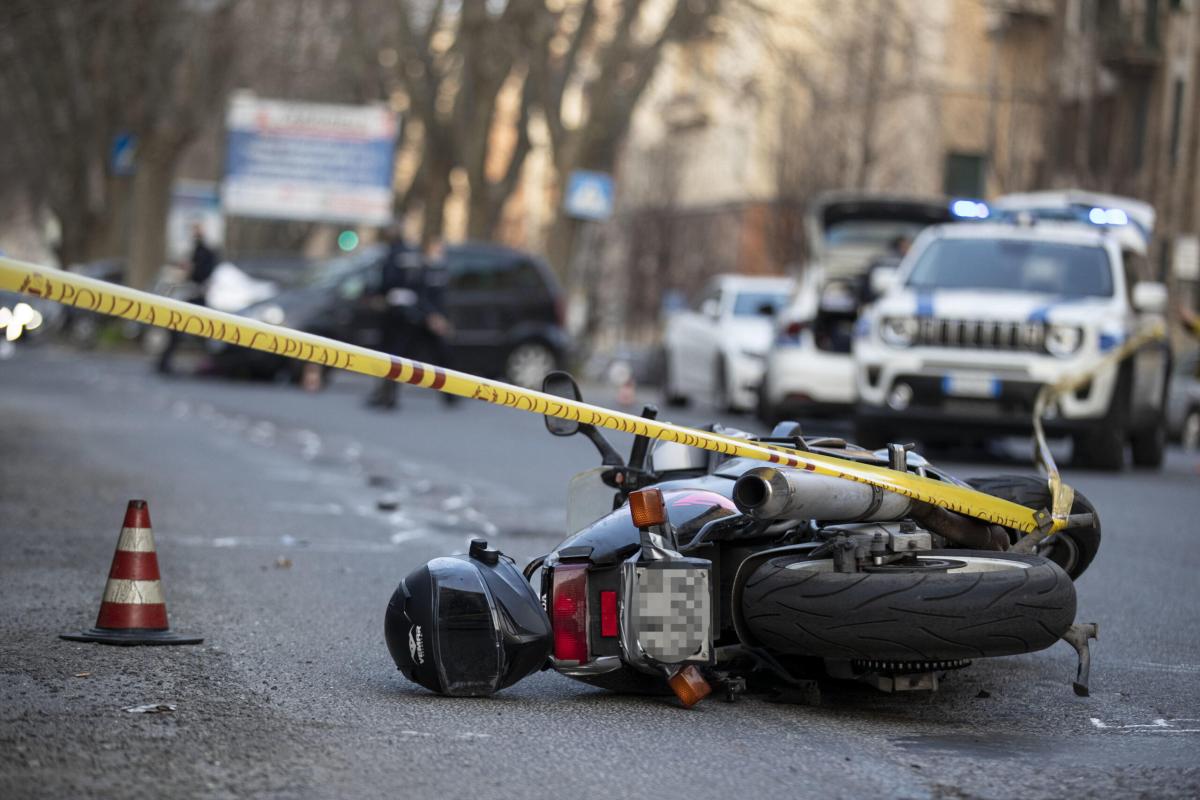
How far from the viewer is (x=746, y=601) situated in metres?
6.08

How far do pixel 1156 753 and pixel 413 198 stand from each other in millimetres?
47150

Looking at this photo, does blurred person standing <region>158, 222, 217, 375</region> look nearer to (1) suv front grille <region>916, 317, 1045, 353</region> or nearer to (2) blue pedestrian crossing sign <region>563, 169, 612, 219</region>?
(2) blue pedestrian crossing sign <region>563, 169, 612, 219</region>

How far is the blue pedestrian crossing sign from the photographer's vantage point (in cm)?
3266

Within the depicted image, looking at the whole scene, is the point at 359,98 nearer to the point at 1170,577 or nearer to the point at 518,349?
the point at 518,349

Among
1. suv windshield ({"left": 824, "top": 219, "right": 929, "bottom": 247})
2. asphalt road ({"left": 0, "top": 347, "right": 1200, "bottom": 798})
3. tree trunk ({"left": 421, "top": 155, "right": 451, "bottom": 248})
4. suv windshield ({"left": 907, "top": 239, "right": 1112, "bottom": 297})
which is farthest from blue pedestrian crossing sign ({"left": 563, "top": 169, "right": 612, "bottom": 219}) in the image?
asphalt road ({"left": 0, "top": 347, "right": 1200, "bottom": 798})

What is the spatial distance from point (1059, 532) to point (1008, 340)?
9.07 meters

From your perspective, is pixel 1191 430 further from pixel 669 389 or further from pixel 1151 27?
pixel 1151 27

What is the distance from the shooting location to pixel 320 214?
4122 centimetres

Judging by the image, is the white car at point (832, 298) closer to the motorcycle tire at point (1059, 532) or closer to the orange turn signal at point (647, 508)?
the motorcycle tire at point (1059, 532)

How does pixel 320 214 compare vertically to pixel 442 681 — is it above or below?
above

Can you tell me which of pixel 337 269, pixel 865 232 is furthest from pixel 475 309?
pixel 865 232

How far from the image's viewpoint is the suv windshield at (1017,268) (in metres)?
17.0

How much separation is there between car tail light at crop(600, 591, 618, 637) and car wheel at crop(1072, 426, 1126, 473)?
1096cm

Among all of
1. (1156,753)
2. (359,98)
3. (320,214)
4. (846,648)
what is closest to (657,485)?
(846,648)
